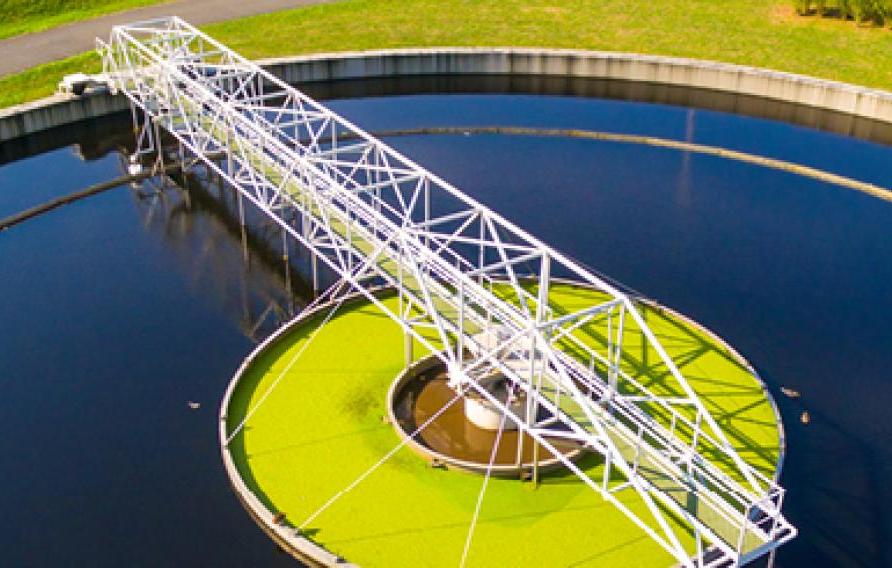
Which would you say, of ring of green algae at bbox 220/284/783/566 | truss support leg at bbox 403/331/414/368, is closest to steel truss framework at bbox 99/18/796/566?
truss support leg at bbox 403/331/414/368

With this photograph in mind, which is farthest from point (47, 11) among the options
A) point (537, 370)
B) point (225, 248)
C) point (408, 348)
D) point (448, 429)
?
point (537, 370)

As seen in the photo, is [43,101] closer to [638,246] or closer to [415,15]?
[415,15]

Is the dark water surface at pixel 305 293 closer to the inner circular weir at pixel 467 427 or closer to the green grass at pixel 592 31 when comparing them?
the inner circular weir at pixel 467 427

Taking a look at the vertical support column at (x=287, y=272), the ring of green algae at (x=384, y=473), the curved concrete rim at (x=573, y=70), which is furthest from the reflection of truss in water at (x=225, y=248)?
the curved concrete rim at (x=573, y=70)

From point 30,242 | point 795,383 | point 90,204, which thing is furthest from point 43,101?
point 795,383

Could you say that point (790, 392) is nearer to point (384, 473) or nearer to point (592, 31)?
point (384, 473)

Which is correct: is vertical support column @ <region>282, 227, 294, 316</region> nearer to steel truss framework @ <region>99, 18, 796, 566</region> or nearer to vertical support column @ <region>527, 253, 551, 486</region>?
steel truss framework @ <region>99, 18, 796, 566</region>
